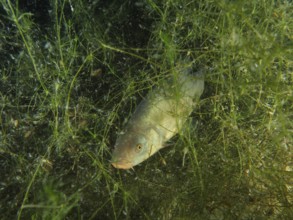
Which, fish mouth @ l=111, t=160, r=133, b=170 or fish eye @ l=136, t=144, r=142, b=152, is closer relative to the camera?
fish mouth @ l=111, t=160, r=133, b=170

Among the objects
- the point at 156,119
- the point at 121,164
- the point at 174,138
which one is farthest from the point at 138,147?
the point at 174,138

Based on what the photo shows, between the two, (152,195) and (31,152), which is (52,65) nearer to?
(31,152)

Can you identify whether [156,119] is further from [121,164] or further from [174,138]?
[174,138]

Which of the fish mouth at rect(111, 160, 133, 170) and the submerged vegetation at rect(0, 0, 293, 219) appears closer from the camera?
the fish mouth at rect(111, 160, 133, 170)

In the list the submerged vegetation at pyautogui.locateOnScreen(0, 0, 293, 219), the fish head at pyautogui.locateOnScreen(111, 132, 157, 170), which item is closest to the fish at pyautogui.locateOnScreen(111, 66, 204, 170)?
the fish head at pyautogui.locateOnScreen(111, 132, 157, 170)

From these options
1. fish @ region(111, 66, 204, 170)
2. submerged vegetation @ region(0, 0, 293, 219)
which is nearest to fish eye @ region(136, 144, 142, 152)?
fish @ region(111, 66, 204, 170)

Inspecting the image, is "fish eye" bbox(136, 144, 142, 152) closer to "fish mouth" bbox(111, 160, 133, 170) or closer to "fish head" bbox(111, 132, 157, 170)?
"fish head" bbox(111, 132, 157, 170)

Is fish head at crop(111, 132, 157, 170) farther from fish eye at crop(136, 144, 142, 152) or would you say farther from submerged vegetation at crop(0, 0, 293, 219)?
submerged vegetation at crop(0, 0, 293, 219)
